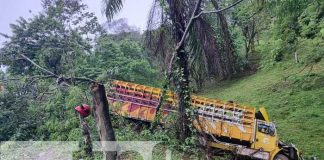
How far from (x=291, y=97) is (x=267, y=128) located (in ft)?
22.3

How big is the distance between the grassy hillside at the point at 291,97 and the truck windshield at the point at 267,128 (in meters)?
1.70

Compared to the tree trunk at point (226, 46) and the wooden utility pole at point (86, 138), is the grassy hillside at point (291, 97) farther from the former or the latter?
the wooden utility pole at point (86, 138)

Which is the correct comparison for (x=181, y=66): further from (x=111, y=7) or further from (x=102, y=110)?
(x=102, y=110)

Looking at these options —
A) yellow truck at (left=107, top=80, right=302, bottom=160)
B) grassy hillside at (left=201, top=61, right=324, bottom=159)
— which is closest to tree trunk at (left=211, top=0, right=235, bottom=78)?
yellow truck at (left=107, top=80, right=302, bottom=160)

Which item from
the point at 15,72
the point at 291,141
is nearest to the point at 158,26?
the point at 291,141

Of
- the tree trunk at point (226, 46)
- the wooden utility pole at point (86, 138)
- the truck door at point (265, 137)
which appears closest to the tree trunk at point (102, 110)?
the wooden utility pole at point (86, 138)

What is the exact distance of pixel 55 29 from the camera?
18.0 metres

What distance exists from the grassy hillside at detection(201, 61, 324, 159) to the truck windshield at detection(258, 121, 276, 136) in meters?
1.70

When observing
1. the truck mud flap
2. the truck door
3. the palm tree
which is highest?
the palm tree

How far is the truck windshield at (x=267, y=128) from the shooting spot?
946cm

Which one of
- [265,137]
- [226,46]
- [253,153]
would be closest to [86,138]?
[226,46]

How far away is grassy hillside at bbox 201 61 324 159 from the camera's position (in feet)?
38.6

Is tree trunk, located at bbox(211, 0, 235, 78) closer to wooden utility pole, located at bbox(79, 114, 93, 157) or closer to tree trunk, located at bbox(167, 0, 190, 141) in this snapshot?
tree trunk, located at bbox(167, 0, 190, 141)

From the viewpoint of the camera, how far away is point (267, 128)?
950 centimetres
